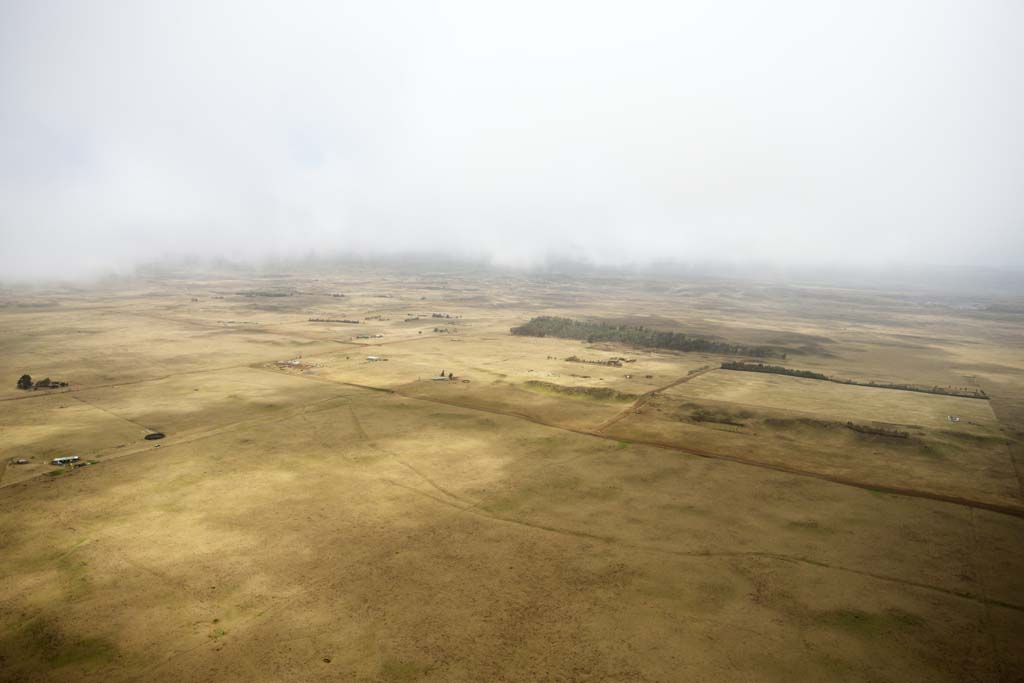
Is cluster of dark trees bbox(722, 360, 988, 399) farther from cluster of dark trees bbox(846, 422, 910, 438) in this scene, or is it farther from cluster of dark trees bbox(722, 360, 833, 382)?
cluster of dark trees bbox(846, 422, 910, 438)

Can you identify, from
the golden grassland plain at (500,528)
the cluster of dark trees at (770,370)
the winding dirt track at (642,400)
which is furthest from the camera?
the cluster of dark trees at (770,370)

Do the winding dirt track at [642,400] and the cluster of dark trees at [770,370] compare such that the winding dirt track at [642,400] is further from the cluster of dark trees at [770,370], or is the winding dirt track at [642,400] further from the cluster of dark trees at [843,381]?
the cluster of dark trees at [843,381]

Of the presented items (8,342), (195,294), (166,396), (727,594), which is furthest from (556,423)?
(195,294)

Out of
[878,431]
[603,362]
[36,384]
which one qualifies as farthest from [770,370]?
[36,384]

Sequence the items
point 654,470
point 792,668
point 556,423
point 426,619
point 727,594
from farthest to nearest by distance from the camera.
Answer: point 556,423, point 654,470, point 727,594, point 426,619, point 792,668

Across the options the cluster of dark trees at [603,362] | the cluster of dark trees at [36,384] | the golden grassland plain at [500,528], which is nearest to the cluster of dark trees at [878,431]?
the golden grassland plain at [500,528]

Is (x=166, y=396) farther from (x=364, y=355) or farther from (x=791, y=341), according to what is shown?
(x=791, y=341)
